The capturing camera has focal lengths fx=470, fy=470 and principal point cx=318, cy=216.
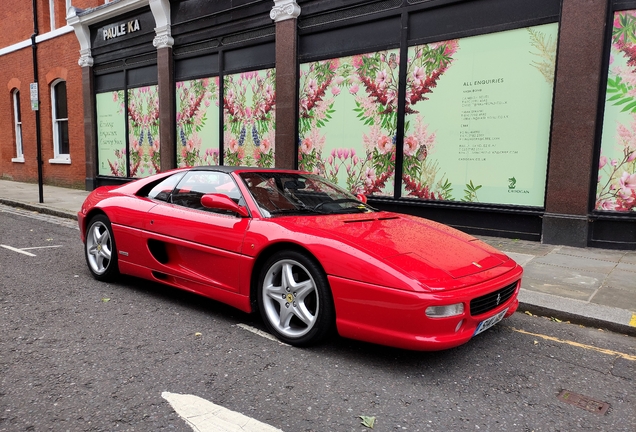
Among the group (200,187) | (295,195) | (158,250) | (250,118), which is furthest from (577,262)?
(250,118)

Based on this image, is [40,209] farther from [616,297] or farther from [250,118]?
[616,297]

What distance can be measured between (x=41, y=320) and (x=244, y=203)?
1935 mm

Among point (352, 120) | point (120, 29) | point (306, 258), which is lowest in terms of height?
point (306, 258)

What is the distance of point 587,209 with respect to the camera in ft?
22.8

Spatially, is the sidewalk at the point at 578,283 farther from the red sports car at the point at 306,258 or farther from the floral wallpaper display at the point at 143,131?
the floral wallpaper display at the point at 143,131

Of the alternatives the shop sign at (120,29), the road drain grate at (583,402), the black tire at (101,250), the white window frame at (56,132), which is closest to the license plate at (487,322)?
the road drain grate at (583,402)

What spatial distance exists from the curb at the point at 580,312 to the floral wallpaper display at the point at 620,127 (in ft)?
10.5

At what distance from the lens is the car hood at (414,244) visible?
3.08m

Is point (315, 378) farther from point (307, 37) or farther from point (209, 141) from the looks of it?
point (209, 141)

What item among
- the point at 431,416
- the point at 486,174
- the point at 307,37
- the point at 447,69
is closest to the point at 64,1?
the point at 307,37

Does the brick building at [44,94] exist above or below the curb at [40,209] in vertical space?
above

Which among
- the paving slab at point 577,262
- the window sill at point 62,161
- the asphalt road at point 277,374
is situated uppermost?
the window sill at point 62,161

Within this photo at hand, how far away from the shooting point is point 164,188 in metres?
4.69

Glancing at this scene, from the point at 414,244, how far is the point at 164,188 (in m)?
2.61
